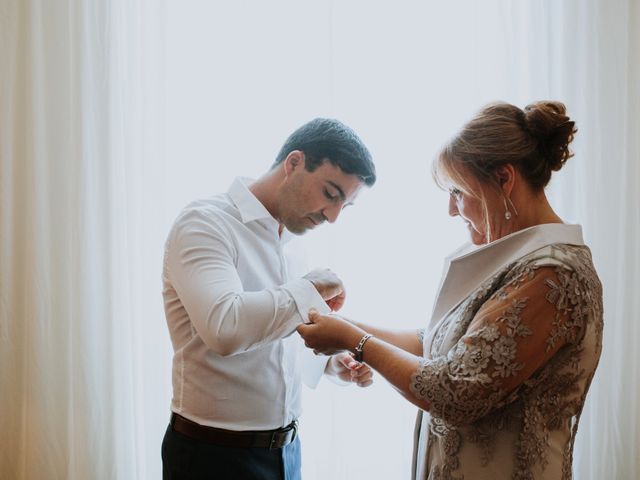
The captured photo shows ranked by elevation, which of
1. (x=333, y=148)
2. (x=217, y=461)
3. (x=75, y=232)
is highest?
(x=333, y=148)

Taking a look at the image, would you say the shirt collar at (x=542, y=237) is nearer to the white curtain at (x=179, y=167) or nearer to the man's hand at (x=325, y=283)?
the man's hand at (x=325, y=283)

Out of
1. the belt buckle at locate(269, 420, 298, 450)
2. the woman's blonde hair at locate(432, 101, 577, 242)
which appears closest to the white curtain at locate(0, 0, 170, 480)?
the belt buckle at locate(269, 420, 298, 450)

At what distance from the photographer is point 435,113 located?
220 cm

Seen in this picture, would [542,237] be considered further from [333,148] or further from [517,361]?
[333,148]

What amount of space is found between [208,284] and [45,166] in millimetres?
1194

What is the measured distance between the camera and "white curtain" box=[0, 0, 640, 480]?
6.94 feet

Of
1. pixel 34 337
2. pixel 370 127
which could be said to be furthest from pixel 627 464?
pixel 34 337

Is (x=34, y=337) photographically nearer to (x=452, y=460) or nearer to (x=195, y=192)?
(x=195, y=192)

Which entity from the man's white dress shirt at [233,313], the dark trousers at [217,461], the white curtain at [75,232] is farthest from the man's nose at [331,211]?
the white curtain at [75,232]

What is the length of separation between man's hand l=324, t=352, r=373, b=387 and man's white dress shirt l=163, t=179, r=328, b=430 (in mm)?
131

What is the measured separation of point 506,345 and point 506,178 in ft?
1.18

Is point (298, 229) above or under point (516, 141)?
under

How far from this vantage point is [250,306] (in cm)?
123

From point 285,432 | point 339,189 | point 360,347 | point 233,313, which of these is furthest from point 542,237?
point 285,432
